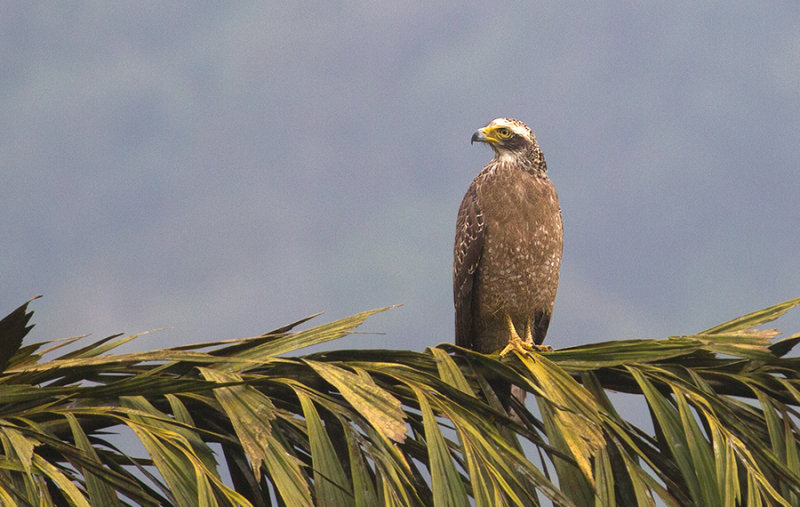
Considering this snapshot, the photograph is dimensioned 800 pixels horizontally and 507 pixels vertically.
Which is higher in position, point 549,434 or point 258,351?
point 258,351

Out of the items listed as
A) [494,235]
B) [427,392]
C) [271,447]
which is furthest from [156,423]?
[494,235]

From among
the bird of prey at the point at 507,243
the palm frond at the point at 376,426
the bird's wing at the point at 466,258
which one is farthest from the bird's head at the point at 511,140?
the palm frond at the point at 376,426

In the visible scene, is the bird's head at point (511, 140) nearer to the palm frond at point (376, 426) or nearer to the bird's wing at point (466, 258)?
the bird's wing at point (466, 258)

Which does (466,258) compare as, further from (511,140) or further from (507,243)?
(511,140)

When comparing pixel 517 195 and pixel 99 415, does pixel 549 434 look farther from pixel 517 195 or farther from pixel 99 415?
pixel 517 195

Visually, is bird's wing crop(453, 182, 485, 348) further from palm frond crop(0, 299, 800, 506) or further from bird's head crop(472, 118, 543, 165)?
palm frond crop(0, 299, 800, 506)

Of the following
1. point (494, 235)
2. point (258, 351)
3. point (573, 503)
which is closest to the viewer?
point (573, 503)

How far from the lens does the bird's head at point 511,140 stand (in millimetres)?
6672

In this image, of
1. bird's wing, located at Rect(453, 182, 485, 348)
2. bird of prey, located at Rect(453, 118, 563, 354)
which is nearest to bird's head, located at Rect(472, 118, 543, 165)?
bird of prey, located at Rect(453, 118, 563, 354)

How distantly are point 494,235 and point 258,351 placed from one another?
2521 mm

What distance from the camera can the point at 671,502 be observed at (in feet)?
13.2

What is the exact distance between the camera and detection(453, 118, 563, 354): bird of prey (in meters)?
6.48

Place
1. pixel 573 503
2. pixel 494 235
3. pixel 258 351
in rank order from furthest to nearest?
pixel 494 235
pixel 258 351
pixel 573 503

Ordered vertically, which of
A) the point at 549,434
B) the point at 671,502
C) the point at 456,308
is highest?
the point at 456,308
